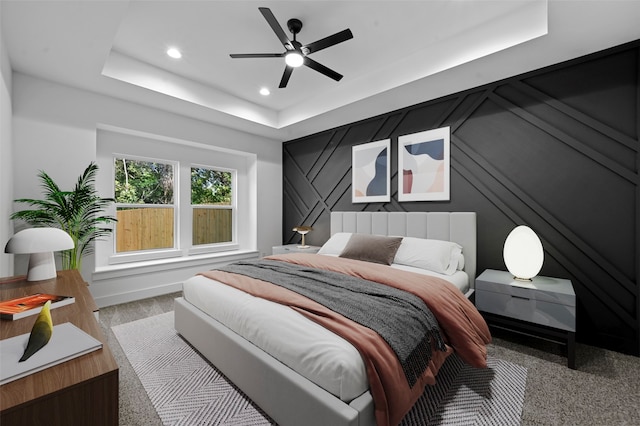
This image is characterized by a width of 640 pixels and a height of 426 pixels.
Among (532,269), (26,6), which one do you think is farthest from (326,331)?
(26,6)

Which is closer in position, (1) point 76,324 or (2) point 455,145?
(1) point 76,324

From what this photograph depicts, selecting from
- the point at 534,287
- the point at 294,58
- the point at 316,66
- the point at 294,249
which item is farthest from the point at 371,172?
the point at 534,287

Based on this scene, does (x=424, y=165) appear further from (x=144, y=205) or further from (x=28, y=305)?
(x=144, y=205)

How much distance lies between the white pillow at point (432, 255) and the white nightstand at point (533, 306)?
31cm

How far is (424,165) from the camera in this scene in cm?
347

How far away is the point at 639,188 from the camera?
224cm

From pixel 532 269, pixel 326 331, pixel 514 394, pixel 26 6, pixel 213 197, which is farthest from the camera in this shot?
pixel 213 197

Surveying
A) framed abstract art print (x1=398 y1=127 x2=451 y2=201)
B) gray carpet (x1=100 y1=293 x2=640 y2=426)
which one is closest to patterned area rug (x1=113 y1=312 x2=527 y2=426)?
gray carpet (x1=100 y1=293 x2=640 y2=426)

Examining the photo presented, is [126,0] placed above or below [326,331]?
above

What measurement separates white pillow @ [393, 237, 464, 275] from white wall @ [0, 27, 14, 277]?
3.45 m

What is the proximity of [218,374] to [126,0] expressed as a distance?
8.71 ft

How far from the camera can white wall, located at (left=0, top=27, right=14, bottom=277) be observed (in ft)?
7.17

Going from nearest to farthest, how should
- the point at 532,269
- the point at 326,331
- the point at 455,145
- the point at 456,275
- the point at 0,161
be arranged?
the point at 326,331 < the point at 0,161 < the point at 532,269 < the point at 456,275 < the point at 455,145

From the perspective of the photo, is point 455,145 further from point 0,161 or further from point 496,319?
point 0,161
